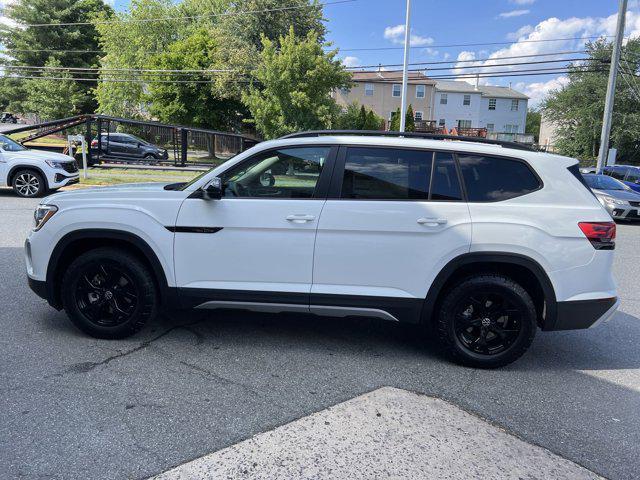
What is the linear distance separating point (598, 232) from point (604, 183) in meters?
14.3

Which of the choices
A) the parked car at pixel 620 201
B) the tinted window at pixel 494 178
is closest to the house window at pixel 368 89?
the parked car at pixel 620 201

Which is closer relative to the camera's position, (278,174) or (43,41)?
(278,174)

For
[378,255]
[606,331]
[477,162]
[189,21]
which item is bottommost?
[606,331]

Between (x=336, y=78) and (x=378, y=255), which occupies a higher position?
(x=336, y=78)

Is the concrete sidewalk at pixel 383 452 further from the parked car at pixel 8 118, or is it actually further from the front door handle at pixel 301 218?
the parked car at pixel 8 118

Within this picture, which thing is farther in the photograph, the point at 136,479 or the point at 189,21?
the point at 189,21

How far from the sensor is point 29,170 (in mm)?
13023

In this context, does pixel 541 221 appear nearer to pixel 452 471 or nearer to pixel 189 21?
pixel 452 471

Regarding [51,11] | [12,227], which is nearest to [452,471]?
[12,227]

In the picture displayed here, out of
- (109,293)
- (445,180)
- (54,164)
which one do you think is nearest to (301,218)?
(445,180)

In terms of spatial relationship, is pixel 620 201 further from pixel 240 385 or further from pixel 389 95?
pixel 389 95

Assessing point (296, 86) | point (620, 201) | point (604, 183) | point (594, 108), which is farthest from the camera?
point (594, 108)

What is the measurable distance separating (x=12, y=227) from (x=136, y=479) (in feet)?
26.7

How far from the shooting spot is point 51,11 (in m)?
48.2
